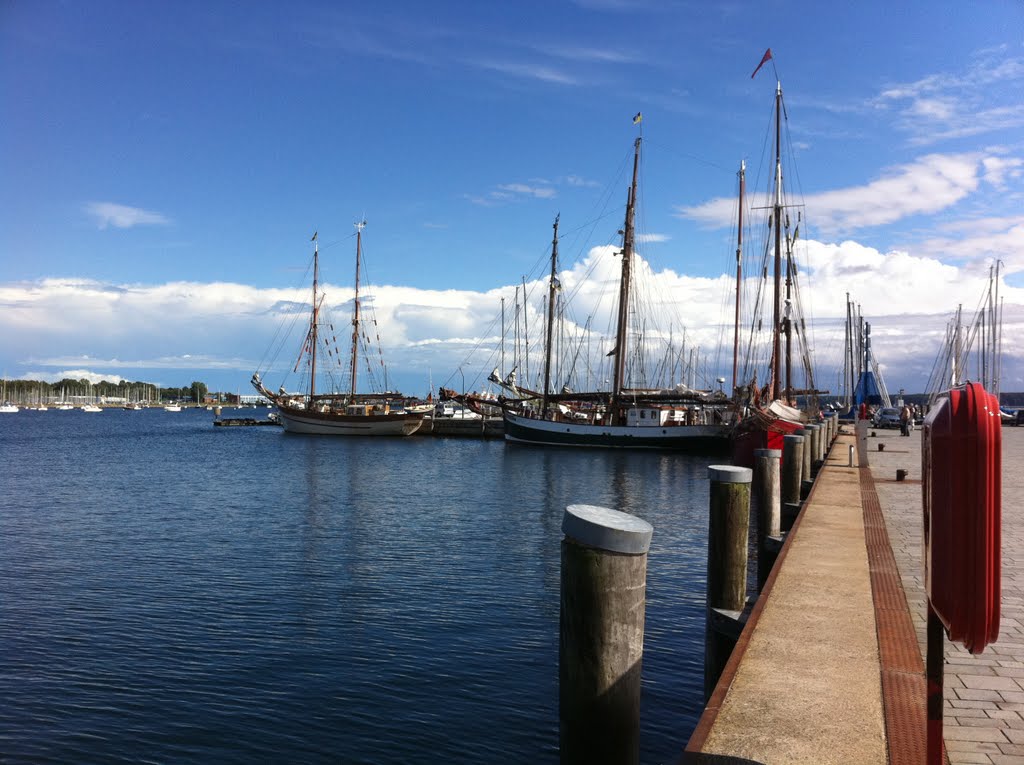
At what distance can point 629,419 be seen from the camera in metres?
60.1

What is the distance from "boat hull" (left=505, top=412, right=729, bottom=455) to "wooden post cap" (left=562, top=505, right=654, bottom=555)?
51.4 meters

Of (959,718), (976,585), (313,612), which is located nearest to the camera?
(976,585)

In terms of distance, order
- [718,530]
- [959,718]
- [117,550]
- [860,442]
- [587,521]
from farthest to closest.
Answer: [860,442]
[117,550]
[718,530]
[959,718]
[587,521]

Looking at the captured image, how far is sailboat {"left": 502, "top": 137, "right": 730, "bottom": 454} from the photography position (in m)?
57.5

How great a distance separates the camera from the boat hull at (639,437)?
57.2 meters

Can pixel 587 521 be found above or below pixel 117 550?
above

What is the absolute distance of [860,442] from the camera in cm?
2420

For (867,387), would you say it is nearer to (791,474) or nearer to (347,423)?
(347,423)

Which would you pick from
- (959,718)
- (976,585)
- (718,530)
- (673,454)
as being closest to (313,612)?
(718,530)

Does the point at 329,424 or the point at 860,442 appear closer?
the point at 860,442

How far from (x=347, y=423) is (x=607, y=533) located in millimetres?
79612

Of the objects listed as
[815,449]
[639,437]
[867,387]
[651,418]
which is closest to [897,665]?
[815,449]

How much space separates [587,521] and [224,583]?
42.8 feet

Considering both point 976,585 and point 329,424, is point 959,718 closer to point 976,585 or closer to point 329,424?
point 976,585
